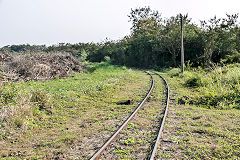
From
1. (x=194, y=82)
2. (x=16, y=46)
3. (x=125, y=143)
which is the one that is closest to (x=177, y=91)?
(x=194, y=82)

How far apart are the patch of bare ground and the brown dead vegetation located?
883 cm

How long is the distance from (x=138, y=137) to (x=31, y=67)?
11686 millimetres

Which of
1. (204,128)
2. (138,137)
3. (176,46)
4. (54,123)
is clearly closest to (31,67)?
(54,123)

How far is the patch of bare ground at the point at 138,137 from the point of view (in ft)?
16.0

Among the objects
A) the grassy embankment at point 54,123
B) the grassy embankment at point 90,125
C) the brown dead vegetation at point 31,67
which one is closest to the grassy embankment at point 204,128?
the grassy embankment at point 90,125

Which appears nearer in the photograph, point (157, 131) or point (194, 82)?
point (157, 131)

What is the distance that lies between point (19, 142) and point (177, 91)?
30.6ft

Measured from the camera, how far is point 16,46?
64.6 meters

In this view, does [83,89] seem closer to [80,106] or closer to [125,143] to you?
[80,106]

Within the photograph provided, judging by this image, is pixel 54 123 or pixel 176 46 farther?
pixel 176 46

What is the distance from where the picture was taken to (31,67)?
15.0m

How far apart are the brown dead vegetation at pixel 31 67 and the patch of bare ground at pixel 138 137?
8.83m

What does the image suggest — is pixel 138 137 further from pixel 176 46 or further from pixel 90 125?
pixel 176 46

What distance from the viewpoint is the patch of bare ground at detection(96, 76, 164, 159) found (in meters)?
4.89
